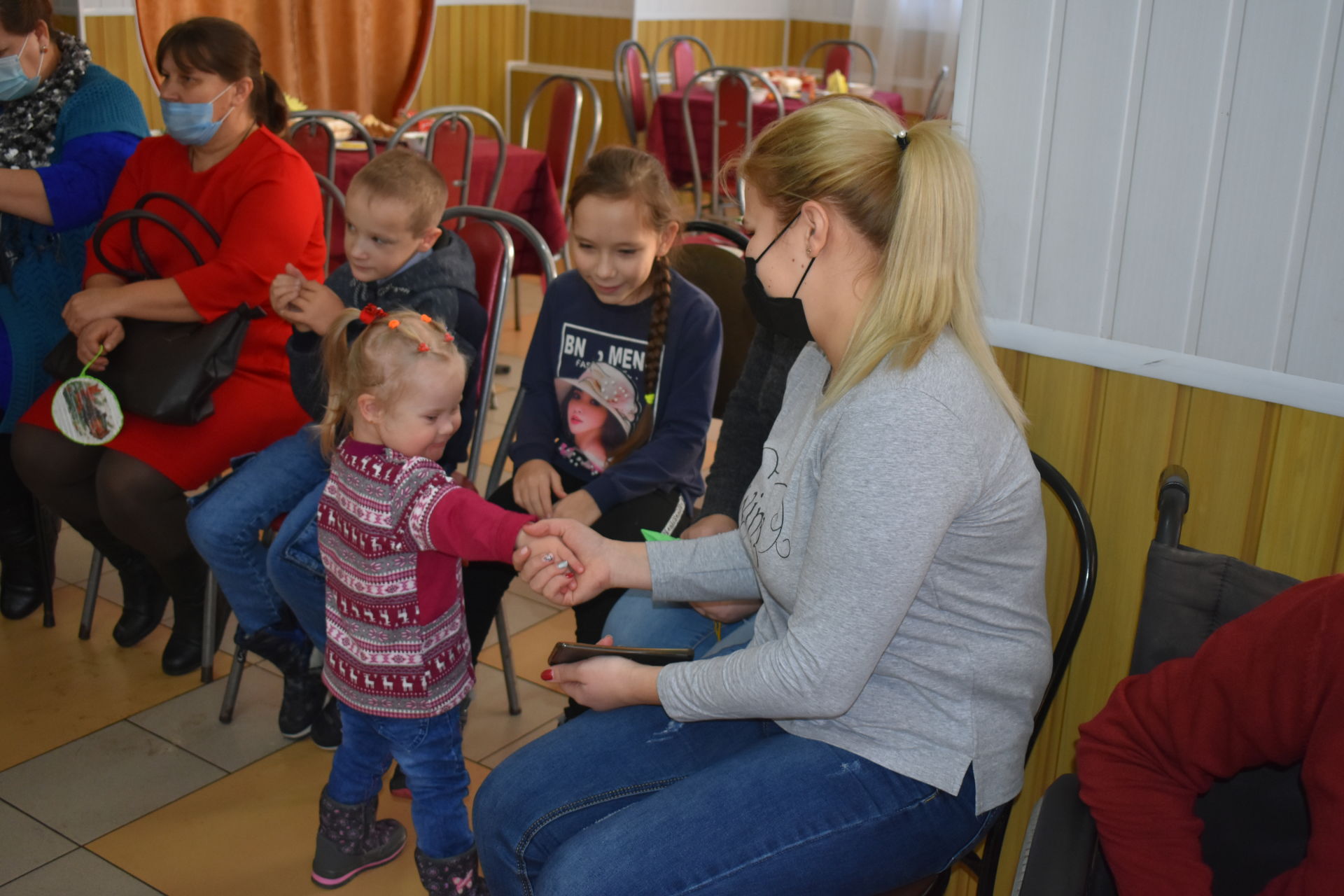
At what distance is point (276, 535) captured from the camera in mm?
1921

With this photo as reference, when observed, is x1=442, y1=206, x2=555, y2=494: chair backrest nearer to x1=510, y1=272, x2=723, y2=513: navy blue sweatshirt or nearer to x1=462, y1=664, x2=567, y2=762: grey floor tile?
x1=510, y1=272, x2=723, y2=513: navy blue sweatshirt

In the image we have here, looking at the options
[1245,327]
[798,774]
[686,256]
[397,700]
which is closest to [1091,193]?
[1245,327]

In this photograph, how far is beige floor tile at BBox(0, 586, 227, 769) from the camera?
211cm

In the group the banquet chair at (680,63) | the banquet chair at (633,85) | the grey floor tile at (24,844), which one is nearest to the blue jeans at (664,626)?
the grey floor tile at (24,844)

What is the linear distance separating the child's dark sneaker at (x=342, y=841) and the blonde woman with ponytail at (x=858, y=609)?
569mm

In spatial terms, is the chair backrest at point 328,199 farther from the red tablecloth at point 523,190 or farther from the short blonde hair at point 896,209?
the short blonde hair at point 896,209

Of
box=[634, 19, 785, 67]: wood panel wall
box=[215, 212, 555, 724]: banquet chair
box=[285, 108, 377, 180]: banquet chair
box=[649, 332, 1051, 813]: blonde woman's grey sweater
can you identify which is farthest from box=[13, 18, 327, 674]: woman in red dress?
box=[634, 19, 785, 67]: wood panel wall

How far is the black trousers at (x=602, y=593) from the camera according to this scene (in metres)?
1.77

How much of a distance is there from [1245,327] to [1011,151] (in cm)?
33

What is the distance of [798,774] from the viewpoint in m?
1.15

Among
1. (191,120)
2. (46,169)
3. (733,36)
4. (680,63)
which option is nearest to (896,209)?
(191,120)

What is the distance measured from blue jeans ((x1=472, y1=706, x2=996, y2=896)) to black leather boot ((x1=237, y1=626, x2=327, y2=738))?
0.89m

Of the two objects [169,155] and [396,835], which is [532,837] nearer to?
[396,835]

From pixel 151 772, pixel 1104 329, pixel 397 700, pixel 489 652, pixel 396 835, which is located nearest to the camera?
pixel 1104 329
